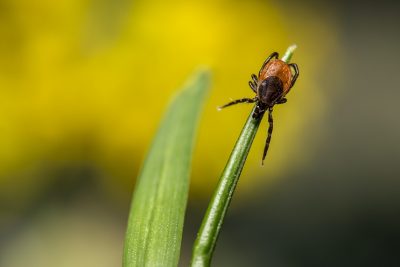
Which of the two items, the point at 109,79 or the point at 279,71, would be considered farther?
the point at 109,79

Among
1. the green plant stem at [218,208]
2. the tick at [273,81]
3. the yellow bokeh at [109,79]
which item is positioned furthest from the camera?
the yellow bokeh at [109,79]

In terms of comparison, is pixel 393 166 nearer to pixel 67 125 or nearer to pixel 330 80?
pixel 330 80

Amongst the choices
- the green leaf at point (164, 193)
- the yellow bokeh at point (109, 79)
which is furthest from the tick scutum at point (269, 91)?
the yellow bokeh at point (109, 79)

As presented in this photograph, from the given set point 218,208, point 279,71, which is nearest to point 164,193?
point 218,208

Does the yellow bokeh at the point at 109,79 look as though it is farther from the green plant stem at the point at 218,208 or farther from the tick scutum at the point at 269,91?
the green plant stem at the point at 218,208

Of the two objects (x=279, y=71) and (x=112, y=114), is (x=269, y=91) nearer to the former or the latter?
(x=279, y=71)

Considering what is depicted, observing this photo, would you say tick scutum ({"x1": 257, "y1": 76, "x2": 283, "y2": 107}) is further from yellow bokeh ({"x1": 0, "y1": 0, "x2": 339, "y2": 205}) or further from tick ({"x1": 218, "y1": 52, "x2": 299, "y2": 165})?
yellow bokeh ({"x1": 0, "y1": 0, "x2": 339, "y2": 205})

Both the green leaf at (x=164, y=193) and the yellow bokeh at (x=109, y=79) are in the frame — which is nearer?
the green leaf at (x=164, y=193)

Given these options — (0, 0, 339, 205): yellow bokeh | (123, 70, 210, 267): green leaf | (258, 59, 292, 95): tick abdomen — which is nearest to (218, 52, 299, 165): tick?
(258, 59, 292, 95): tick abdomen

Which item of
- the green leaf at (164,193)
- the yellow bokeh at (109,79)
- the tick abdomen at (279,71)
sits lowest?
the green leaf at (164,193)
